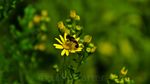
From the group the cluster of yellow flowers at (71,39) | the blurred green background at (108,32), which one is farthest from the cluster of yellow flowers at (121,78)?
the blurred green background at (108,32)

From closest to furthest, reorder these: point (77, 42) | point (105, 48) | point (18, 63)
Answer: point (77, 42), point (18, 63), point (105, 48)

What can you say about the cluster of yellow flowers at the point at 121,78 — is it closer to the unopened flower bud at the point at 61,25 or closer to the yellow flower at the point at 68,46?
the yellow flower at the point at 68,46

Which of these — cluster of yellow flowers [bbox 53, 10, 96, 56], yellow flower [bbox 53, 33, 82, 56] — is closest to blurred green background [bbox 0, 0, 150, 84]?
cluster of yellow flowers [bbox 53, 10, 96, 56]

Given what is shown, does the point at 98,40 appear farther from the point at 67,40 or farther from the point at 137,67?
the point at 67,40

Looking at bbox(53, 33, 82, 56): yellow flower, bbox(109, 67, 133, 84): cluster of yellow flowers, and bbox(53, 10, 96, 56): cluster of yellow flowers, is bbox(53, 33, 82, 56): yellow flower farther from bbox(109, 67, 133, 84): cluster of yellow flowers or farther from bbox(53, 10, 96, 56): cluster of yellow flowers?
bbox(109, 67, 133, 84): cluster of yellow flowers

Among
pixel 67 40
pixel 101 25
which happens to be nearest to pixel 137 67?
pixel 101 25

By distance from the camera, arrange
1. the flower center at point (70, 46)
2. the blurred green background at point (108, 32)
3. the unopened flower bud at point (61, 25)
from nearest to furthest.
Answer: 1. the flower center at point (70, 46)
2. the unopened flower bud at point (61, 25)
3. the blurred green background at point (108, 32)

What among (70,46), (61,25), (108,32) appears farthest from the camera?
(108,32)

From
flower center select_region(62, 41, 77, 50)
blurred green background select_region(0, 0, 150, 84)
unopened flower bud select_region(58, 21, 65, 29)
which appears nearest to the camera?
flower center select_region(62, 41, 77, 50)

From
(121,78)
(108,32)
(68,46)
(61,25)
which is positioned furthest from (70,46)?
(108,32)

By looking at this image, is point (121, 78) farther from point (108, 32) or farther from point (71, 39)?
point (108, 32)

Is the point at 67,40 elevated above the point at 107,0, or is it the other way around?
the point at 107,0
